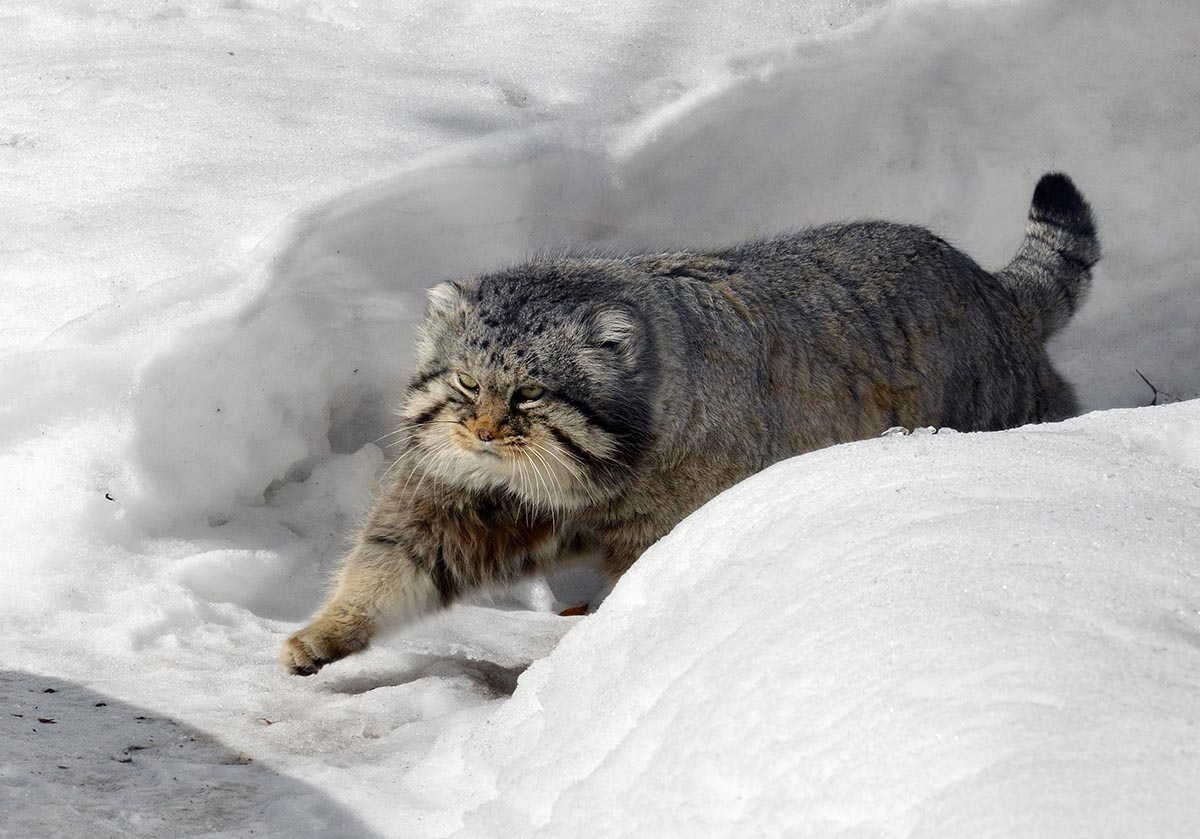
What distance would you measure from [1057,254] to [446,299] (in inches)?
106

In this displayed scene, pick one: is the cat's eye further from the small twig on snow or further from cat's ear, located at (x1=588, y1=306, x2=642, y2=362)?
the small twig on snow

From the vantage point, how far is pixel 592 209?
5.70 m

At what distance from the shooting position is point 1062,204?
545 centimetres

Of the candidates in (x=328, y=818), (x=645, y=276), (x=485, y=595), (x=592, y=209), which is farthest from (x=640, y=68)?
(x=328, y=818)

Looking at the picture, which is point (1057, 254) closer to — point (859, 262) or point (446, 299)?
point (859, 262)

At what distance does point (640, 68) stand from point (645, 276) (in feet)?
6.62

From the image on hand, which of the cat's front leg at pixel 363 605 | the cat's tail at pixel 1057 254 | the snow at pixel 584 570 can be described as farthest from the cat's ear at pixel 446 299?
the cat's tail at pixel 1057 254

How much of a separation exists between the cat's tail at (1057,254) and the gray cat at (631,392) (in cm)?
58

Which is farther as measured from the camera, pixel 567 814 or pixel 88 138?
pixel 88 138

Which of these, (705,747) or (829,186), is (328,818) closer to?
(705,747)

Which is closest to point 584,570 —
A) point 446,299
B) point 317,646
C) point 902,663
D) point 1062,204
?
point 446,299

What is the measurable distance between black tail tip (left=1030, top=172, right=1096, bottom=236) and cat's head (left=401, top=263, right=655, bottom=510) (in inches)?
89.1

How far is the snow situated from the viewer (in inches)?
82.1

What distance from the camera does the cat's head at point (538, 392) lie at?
387 cm
